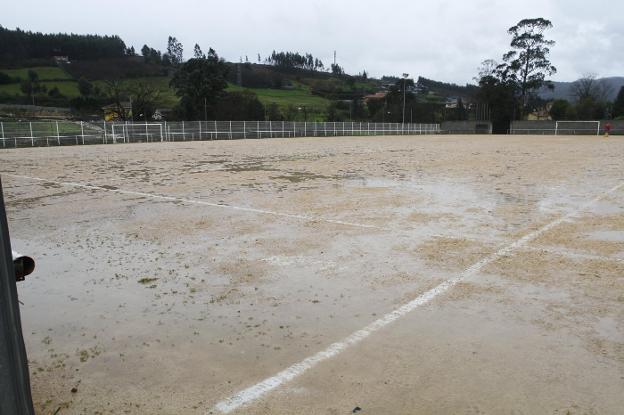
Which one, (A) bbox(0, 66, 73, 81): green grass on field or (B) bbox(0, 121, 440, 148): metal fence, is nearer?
(B) bbox(0, 121, 440, 148): metal fence

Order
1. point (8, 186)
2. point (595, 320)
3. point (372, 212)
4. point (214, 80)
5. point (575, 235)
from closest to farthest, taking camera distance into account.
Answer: point (595, 320) → point (575, 235) → point (372, 212) → point (8, 186) → point (214, 80)

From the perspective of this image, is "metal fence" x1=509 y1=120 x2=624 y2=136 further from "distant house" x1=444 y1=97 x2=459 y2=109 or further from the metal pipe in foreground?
the metal pipe in foreground

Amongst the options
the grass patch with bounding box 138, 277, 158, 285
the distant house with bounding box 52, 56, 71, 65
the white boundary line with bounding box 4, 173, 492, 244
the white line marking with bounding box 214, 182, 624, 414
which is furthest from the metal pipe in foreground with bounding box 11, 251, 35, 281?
the distant house with bounding box 52, 56, 71, 65

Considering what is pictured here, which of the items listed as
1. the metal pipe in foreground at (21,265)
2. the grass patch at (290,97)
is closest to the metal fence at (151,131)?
the metal pipe in foreground at (21,265)

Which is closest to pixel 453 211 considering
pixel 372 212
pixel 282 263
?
pixel 372 212

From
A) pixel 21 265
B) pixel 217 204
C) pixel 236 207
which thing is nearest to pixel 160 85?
pixel 217 204

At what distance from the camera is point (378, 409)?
102 inches

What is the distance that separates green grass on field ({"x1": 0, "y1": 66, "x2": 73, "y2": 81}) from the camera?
305 feet

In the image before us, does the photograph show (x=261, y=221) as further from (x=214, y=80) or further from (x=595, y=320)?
(x=214, y=80)

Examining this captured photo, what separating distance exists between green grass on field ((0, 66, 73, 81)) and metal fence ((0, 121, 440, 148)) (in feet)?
215

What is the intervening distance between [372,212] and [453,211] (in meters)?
1.32

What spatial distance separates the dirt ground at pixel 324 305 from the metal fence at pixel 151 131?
91.3ft

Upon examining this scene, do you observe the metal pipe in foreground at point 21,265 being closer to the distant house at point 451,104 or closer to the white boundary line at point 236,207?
the white boundary line at point 236,207

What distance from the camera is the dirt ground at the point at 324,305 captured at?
2758 mm
